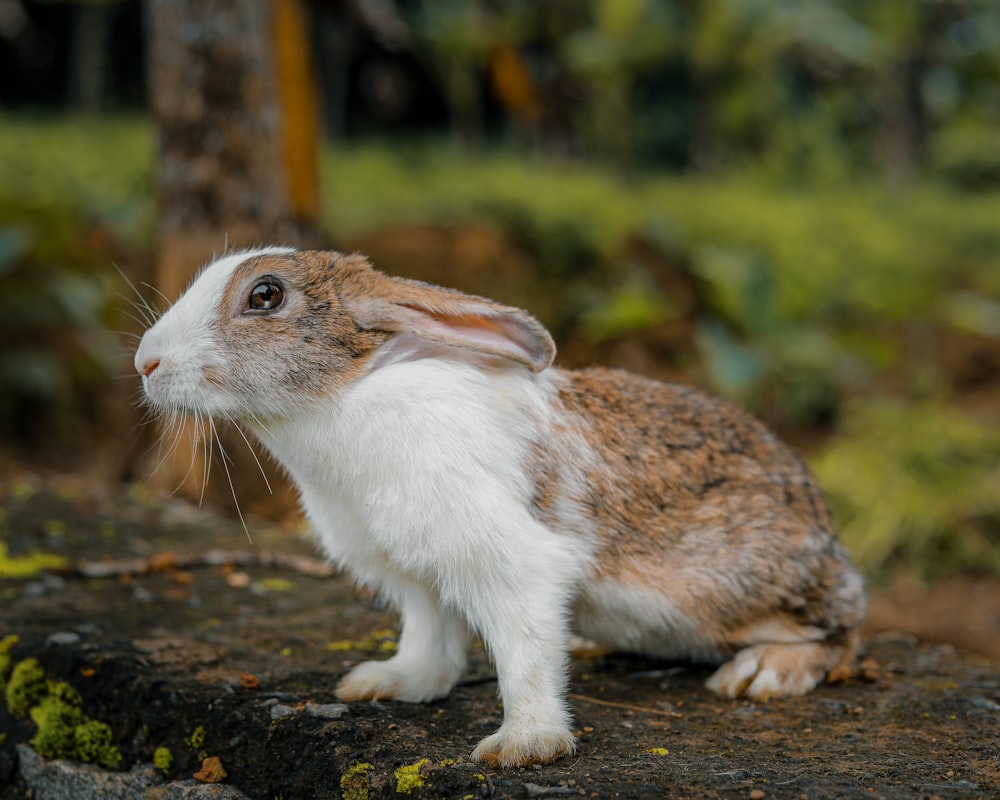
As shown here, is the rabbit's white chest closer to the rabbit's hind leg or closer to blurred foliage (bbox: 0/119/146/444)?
the rabbit's hind leg

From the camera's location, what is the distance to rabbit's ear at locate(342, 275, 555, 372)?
2.81 m

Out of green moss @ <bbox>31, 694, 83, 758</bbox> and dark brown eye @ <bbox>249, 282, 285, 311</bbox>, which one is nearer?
dark brown eye @ <bbox>249, 282, 285, 311</bbox>

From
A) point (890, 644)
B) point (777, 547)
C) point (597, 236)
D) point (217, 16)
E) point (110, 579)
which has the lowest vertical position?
point (890, 644)

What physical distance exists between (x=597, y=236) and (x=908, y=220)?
8.52 metres

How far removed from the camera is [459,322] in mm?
2869

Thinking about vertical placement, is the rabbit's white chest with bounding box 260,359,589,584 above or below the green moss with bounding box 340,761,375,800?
above

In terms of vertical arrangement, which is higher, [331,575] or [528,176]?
[528,176]

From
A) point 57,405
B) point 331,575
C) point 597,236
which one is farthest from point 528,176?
point 331,575

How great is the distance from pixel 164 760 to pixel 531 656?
114cm

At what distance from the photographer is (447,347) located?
2.89 m

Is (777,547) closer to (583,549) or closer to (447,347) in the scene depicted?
(583,549)

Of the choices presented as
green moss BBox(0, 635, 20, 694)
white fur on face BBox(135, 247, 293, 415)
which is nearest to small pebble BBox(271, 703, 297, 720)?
white fur on face BBox(135, 247, 293, 415)

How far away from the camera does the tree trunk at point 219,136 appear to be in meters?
5.66

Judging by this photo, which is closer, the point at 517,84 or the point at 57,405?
the point at 57,405
